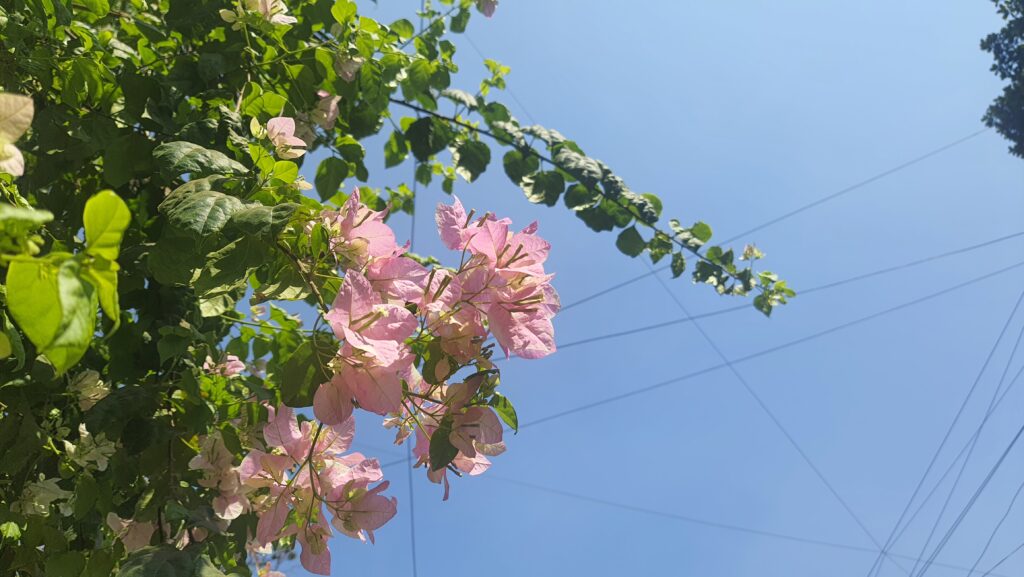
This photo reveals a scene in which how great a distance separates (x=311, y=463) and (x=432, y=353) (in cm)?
14

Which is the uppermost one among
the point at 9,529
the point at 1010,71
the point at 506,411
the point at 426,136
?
the point at 1010,71

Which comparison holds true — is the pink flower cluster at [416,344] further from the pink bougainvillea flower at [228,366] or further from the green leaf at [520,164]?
the green leaf at [520,164]

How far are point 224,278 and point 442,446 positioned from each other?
0.52ft

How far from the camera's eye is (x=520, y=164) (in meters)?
1.09

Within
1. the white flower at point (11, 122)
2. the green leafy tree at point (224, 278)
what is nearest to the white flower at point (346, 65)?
the green leafy tree at point (224, 278)

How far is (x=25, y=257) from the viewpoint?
0.65 ft

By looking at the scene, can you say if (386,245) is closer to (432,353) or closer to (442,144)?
(432,353)

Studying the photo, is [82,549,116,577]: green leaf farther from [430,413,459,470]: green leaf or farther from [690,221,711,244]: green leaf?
[690,221,711,244]: green leaf

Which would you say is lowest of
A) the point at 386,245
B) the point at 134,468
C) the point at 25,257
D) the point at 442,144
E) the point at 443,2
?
the point at 134,468

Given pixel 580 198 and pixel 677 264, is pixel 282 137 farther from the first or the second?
pixel 677 264

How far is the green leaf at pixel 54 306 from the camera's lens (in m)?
0.18

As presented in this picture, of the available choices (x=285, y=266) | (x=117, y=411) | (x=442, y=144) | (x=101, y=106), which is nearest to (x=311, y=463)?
(x=285, y=266)

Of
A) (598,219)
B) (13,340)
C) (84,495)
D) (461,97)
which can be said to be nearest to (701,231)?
(598,219)

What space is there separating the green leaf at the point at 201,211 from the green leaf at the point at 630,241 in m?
0.78
